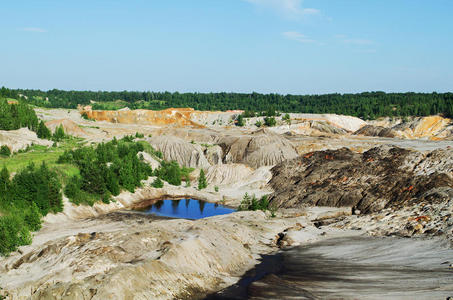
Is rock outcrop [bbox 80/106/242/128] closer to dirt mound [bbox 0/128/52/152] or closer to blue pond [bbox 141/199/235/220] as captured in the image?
dirt mound [bbox 0/128/52/152]

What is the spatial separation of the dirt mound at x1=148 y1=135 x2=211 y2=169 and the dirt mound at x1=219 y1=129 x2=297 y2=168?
164 inches

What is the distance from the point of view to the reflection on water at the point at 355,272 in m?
23.3

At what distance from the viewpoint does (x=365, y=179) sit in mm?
49438

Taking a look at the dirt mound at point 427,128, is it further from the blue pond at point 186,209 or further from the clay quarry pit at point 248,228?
the blue pond at point 186,209

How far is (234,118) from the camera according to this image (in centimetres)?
12712

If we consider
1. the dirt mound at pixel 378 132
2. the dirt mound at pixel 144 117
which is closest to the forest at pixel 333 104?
the dirt mound at pixel 378 132

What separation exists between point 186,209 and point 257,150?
69.7 ft

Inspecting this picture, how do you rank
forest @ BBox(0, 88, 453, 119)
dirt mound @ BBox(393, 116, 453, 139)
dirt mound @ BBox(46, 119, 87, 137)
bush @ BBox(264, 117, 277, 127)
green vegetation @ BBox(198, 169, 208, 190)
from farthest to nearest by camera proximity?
1. forest @ BBox(0, 88, 453, 119)
2. bush @ BBox(264, 117, 277, 127)
3. dirt mound @ BBox(393, 116, 453, 139)
4. dirt mound @ BBox(46, 119, 87, 137)
5. green vegetation @ BBox(198, 169, 208, 190)

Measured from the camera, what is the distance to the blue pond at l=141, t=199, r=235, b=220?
156 feet

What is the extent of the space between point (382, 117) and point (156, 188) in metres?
95.3

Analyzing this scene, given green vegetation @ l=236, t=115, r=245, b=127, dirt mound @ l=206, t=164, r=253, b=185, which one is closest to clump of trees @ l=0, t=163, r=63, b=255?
dirt mound @ l=206, t=164, r=253, b=185

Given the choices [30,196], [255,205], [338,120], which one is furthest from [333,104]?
[30,196]

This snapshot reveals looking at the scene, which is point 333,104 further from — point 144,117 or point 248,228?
point 248,228

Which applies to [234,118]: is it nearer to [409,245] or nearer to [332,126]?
[332,126]
